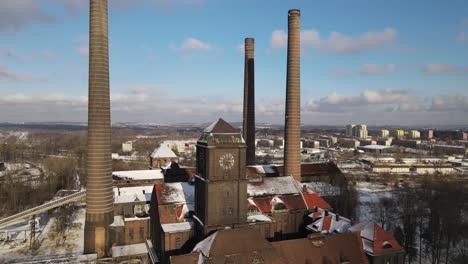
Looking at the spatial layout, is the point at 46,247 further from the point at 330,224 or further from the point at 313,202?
the point at 330,224

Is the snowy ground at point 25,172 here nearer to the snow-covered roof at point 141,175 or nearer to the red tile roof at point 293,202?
the snow-covered roof at point 141,175

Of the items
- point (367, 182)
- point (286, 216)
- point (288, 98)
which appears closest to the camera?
point (286, 216)

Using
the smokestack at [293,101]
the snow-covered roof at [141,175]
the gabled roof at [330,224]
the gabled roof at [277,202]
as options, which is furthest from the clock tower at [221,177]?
the snow-covered roof at [141,175]

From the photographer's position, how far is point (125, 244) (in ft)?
123

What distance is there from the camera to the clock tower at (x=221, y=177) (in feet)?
89.2

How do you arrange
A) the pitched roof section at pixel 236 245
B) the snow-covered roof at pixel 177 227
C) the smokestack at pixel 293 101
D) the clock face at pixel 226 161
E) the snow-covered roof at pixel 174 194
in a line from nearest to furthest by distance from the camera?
the pitched roof section at pixel 236 245, the clock face at pixel 226 161, the snow-covered roof at pixel 177 227, the snow-covered roof at pixel 174 194, the smokestack at pixel 293 101

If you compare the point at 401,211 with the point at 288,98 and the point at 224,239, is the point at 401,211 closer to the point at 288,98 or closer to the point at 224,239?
the point at 288,98

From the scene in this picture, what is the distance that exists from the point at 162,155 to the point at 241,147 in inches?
1714

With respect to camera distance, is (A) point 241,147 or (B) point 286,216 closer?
(A) point 241,147

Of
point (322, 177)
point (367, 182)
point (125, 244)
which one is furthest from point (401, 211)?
point (125, 244)

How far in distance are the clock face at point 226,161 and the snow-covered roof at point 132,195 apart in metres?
19.3

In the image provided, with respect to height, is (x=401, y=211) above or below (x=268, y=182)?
below

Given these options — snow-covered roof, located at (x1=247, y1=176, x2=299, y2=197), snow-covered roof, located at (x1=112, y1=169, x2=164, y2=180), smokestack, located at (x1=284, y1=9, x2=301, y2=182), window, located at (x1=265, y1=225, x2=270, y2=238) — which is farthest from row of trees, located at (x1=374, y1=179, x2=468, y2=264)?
snow-covered roof, located at (x1=112, y1=169, x2=164, y2=180)

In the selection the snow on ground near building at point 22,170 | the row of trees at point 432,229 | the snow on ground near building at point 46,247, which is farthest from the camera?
the snow on ground near building at point 22,170
